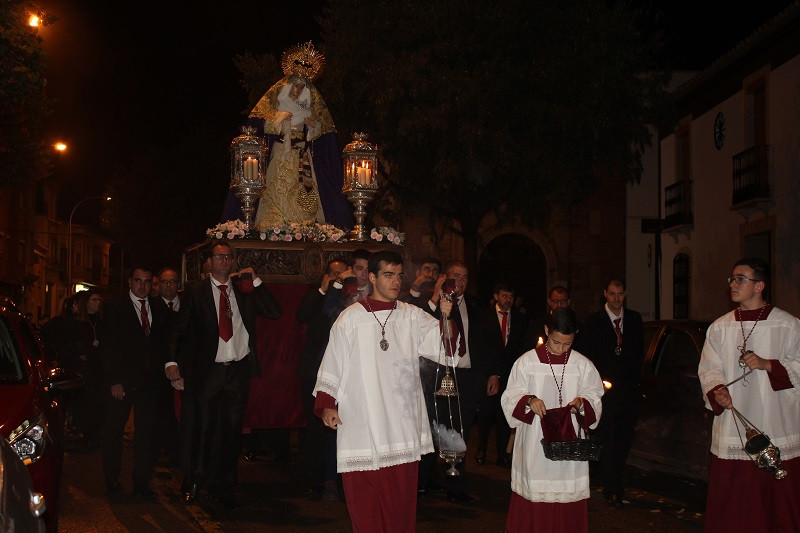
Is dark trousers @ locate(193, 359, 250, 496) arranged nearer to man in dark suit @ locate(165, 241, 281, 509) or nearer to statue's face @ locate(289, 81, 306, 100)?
man in dark suit @ locate(165, 241, 281, 509)

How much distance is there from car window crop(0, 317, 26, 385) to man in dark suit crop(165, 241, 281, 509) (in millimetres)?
2029

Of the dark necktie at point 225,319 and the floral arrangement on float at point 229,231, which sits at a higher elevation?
the floral arrangement on float at point 229,231

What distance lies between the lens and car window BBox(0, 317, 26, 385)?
256 inches

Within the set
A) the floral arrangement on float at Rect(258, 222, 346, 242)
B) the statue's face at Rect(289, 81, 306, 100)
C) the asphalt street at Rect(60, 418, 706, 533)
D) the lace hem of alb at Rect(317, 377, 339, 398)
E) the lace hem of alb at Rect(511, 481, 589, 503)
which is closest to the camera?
Answer: the lace hem of alb at Rect(317, 377, 339, 398)

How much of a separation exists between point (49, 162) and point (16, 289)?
899 inches

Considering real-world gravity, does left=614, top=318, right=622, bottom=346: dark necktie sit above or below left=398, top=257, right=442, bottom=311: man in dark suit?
below

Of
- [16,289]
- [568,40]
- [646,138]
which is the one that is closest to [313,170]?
[568,40]

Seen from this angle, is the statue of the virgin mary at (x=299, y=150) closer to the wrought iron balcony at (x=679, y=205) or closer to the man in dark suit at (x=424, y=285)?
the man in dark suit at (x=424, y=285)

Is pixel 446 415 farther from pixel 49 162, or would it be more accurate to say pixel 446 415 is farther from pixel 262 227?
pixel 49 162

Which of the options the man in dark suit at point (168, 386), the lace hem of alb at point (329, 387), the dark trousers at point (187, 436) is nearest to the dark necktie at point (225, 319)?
the dark trousers at point (187, 436)

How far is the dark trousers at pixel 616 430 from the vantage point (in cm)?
906

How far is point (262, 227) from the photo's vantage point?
448 inches

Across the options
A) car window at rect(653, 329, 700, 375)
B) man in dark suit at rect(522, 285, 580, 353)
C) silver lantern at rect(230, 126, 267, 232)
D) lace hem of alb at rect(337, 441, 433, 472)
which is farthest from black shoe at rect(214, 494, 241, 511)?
car window at rect(653, 329, 700, 375)

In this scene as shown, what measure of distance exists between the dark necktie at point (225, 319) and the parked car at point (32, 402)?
65.3 inches
